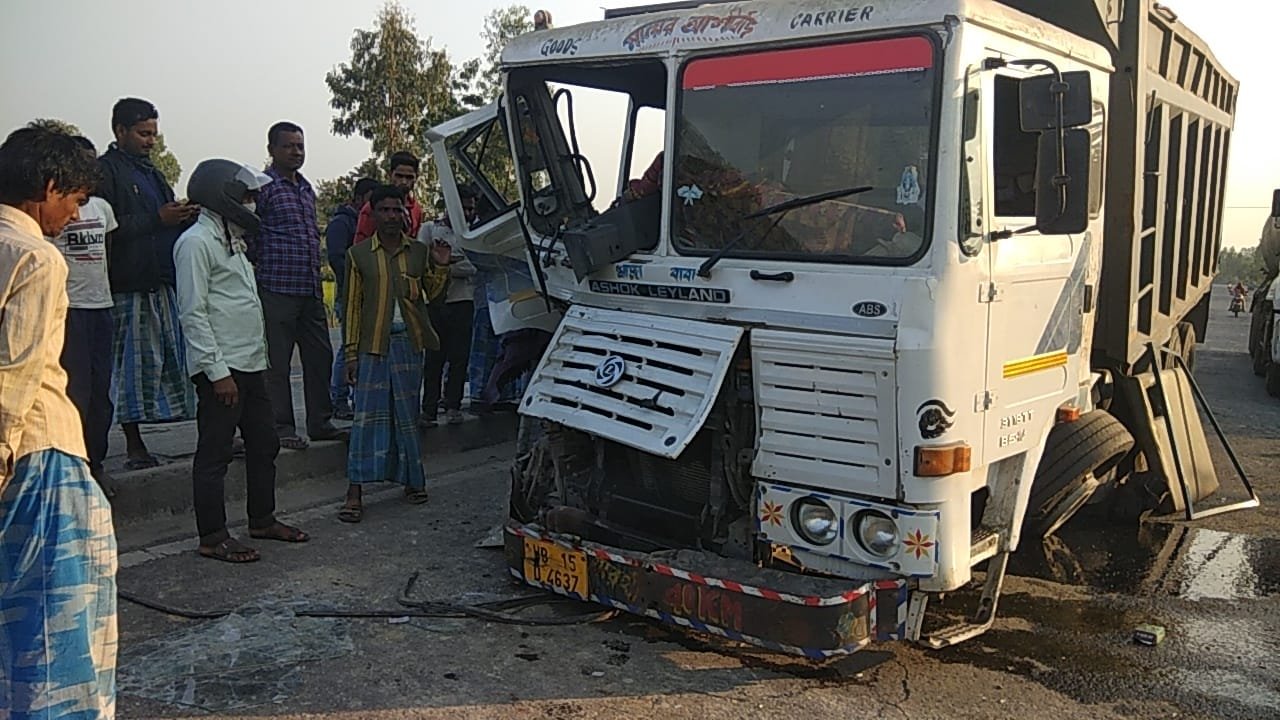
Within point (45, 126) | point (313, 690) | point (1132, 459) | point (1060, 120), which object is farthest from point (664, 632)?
point (1132, 459)

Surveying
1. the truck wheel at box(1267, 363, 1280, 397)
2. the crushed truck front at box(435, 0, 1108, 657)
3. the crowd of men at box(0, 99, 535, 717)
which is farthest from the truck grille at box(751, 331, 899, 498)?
the truck wheel at box(1267, 363, 1280, 397)

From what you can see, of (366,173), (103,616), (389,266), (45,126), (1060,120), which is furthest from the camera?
(366,173)

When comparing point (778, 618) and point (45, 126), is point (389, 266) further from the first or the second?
point (778, 618)

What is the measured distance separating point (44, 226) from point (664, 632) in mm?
2774

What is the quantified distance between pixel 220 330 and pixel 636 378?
2.11 m

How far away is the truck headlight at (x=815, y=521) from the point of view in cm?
384

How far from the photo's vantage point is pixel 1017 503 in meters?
4.22

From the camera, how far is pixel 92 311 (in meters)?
5.29

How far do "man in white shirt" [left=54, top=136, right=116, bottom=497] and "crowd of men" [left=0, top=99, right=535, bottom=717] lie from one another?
0.01 m

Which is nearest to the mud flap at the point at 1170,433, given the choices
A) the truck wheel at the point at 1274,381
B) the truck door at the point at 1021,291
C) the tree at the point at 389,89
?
the truck door at the point at 1021,291

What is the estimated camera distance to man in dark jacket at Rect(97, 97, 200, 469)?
5.68 m

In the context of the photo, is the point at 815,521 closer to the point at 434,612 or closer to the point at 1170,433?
the point at 434,612

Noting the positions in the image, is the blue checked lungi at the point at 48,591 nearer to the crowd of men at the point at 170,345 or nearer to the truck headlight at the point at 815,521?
the crowd of men at the point at 170,345

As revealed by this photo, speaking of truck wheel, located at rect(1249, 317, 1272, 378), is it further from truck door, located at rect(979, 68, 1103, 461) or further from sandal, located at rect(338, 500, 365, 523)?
sandal, located at rect(338, 500, 365, 523)
